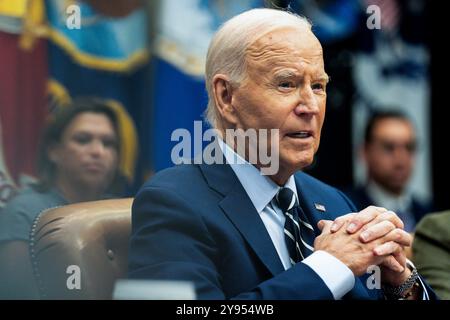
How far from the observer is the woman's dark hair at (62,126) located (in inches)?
146

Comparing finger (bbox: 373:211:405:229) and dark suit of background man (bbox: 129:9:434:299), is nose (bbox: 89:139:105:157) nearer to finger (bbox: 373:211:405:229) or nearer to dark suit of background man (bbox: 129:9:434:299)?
dark suit of background man (bbox: 129:9:434:299)

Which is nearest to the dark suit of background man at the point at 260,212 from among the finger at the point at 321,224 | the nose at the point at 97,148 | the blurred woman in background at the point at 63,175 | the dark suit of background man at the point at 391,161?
the finger at the point at 321,224

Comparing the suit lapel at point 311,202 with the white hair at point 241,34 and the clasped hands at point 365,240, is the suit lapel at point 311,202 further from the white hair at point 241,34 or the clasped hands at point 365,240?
the white hair at point 241,34

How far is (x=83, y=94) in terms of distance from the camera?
168 inches

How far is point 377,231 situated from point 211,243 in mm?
400

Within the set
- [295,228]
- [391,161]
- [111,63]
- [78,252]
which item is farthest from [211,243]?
[391,161]

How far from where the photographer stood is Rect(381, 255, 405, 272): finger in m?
2.42

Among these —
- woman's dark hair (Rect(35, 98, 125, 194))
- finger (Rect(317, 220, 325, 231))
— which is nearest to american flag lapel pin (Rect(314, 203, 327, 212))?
finger (Rect(317, 220, 325, 231))

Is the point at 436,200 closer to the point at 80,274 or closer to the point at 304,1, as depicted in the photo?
the point at 304,1

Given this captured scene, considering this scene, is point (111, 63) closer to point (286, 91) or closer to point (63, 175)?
point (63, 175)

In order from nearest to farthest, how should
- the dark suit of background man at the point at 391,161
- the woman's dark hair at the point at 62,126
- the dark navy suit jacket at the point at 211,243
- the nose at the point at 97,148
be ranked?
1. the dark navy suit jacket at the point at 211,243
2. the woman's dark hair at the point at 62,126
3. the nose at the point at 97,148
4. the dark suit of background man at the point at 391,161

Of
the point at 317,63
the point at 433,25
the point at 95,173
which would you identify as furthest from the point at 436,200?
the point at 317,63

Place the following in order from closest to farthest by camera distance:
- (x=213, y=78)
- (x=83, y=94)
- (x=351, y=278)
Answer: (x=351, y=278)
(x=213, y=78)
(x=83, y=94)

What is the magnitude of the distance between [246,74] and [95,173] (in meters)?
1.27
